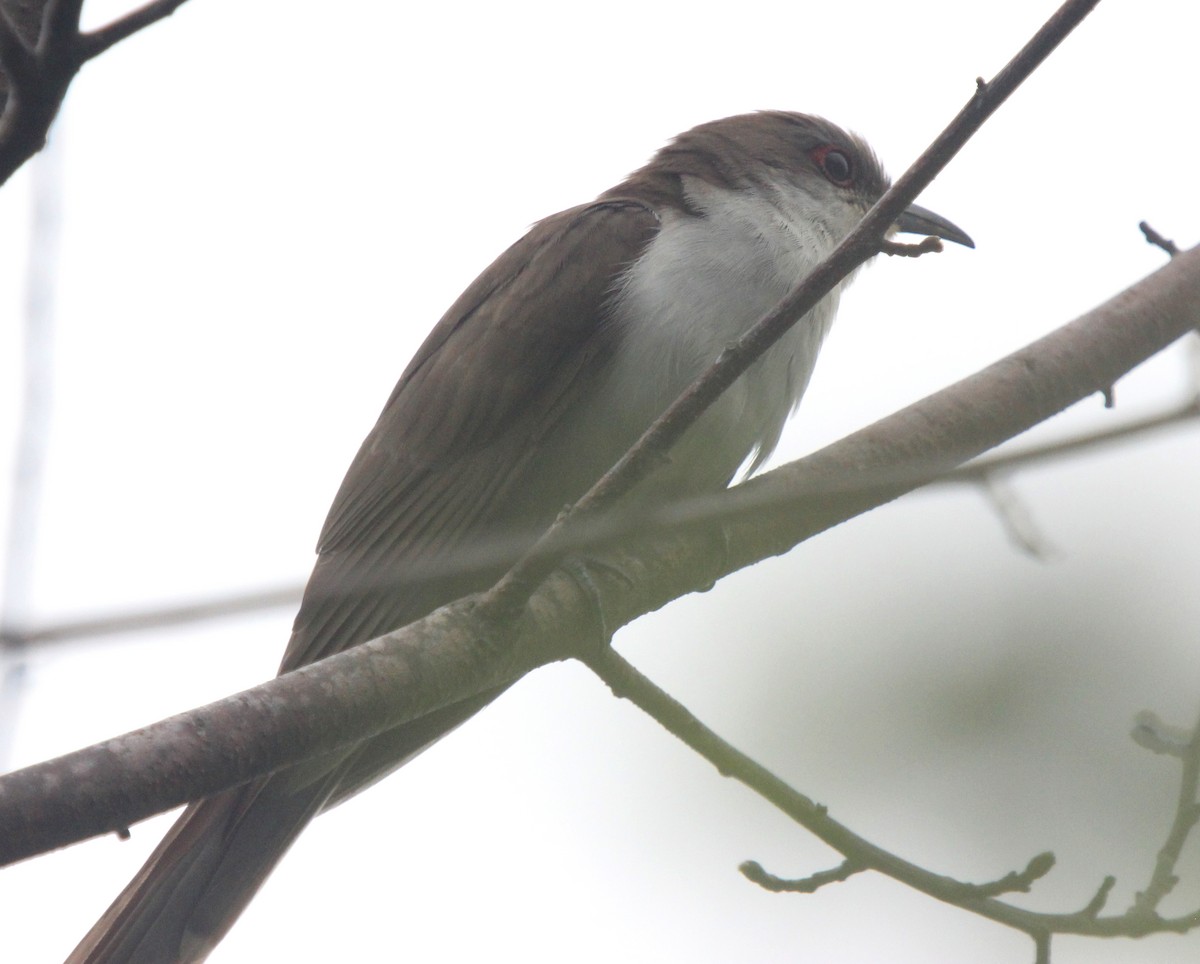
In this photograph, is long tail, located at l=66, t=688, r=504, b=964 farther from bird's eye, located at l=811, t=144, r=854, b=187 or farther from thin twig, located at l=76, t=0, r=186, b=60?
bird's eye, located at l=811, t=144, r=854, b=187

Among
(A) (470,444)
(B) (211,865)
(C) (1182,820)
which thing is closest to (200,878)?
(B) (211,865)

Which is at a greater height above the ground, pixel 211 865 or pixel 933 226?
pixel 933 226

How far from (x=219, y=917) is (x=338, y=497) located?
1618 mm

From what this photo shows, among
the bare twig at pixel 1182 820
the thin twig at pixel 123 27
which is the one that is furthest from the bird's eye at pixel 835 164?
the thin twig at pixel 123 27

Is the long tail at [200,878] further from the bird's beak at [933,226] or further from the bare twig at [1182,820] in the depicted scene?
the bird's beak at [933,226]

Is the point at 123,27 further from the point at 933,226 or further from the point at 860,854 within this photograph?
the point at 933,226

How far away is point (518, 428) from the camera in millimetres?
4672

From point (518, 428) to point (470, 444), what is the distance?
179 mm

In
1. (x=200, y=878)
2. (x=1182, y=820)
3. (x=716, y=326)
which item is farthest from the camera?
(x=716, y=326)

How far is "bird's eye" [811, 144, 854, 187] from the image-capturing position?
18.8ft

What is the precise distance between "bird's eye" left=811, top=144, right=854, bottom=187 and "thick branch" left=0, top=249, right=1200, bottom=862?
1.53 meters

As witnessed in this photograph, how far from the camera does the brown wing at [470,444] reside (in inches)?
172

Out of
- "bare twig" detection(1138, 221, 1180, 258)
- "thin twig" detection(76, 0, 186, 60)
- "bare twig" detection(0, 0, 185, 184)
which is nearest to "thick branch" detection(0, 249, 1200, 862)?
"bare twig" detection(1138, 221, 1180, 258)

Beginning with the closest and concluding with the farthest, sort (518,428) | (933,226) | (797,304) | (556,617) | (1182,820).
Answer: (797,304)
(1182,820)
(556,617)
(518,428)
(933,226)
